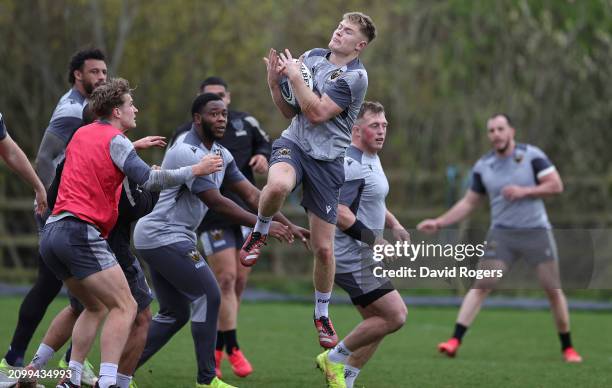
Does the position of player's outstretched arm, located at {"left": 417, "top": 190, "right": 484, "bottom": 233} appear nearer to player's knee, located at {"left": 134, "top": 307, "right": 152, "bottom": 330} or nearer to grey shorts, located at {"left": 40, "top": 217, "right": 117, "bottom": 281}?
player's knee, located at {"left": 134, "top": 307, "right": 152, "bottom": 330}

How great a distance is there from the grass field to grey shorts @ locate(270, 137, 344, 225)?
1813 millimetres

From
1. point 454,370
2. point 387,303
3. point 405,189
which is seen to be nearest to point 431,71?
point 405,189

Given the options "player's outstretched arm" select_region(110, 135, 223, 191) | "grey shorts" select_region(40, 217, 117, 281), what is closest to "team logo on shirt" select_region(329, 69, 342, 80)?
"player's outstretched arm" select_region(110, 135, 223, 191)

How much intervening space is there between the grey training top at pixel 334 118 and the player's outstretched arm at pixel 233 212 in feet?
1.81

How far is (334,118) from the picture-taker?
24.0 feet

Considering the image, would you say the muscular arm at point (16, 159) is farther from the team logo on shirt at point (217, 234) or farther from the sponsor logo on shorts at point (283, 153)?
the team logo on shirt at point (217, 234)

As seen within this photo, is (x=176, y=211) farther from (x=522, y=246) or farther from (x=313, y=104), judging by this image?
(x=522, y=246)

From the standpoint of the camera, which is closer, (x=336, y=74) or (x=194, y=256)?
(x=336, y=74)

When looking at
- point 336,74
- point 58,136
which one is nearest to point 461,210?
point 336,74

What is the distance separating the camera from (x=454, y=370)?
9.60m

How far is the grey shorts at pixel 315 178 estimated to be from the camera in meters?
7.29

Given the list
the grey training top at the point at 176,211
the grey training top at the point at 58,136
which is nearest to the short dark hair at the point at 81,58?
the grey training top at the point at 58,136

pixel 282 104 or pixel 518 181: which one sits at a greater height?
pixel 282 104

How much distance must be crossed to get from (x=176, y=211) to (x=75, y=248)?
130cm
